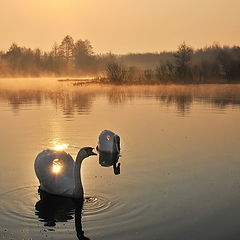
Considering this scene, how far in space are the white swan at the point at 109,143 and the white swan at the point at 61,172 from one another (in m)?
6.18

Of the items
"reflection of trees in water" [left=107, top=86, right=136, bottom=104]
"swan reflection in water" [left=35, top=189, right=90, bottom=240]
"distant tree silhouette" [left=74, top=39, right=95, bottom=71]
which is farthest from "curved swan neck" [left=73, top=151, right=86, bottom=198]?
"distant tree silhouette" [left=74, top=39, right=95, bottom=71]

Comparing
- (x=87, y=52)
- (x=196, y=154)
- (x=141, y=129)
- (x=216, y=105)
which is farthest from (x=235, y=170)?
(x=87, y=52)

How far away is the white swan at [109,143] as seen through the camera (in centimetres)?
2125

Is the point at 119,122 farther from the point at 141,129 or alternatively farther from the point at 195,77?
the point at 195,77

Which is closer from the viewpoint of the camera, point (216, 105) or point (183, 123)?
point (183, 123)

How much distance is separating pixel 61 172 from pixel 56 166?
452 mm

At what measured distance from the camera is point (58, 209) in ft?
43.7

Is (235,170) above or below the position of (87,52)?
below

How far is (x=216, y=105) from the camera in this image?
1768 inches

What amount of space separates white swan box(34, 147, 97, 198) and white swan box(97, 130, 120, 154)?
6182 millimetres

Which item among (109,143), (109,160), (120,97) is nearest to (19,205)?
(109,160)

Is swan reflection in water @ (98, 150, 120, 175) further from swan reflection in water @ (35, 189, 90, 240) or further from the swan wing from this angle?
swan reflection in water @ (35, 189, 90, 240)

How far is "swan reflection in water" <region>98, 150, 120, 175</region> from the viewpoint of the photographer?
18141mm

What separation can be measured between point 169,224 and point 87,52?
467ft
